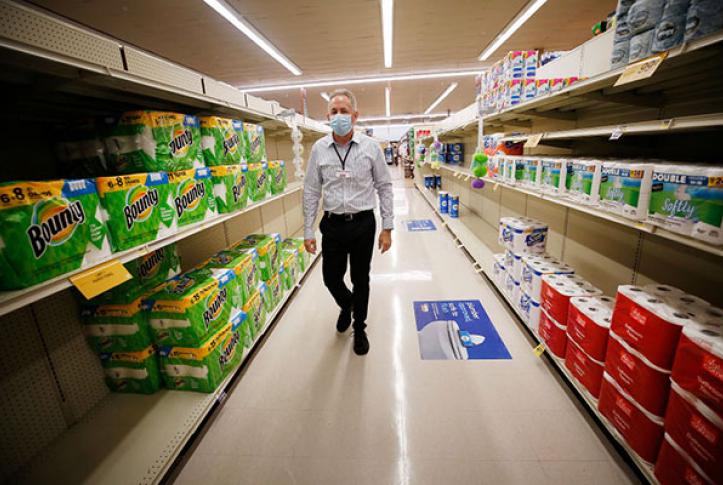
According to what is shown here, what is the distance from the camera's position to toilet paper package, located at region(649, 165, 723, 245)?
1.03 m

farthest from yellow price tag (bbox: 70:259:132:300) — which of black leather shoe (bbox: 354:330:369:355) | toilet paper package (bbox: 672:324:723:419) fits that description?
toilet paper package (bbox: 672:324:723:419)

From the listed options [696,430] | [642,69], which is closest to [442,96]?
[642,69]

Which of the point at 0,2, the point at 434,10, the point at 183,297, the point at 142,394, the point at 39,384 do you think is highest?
the point at 434,10

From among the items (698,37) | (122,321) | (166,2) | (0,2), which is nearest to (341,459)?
(122,321)

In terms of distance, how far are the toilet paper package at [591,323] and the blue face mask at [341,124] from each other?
5.50ft

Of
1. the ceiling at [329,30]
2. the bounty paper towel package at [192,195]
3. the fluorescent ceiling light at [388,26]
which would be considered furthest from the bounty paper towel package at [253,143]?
the fluorescent ceiling light at [388,26]

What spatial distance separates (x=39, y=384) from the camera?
1506 mm

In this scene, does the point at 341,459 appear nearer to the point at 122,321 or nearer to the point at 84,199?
the point at 122,321

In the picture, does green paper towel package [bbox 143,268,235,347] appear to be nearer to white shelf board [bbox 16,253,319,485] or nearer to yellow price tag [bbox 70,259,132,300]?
white shelf board [bbox 16,253,319,485]

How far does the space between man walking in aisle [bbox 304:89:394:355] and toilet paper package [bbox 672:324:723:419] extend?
154cm

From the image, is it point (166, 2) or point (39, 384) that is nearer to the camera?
point (39, 384)

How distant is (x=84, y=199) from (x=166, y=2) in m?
5.53

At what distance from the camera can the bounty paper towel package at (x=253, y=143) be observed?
2.31 metres

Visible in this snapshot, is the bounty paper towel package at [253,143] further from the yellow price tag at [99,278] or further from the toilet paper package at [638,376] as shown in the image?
the toilet paper package at [638,376]
